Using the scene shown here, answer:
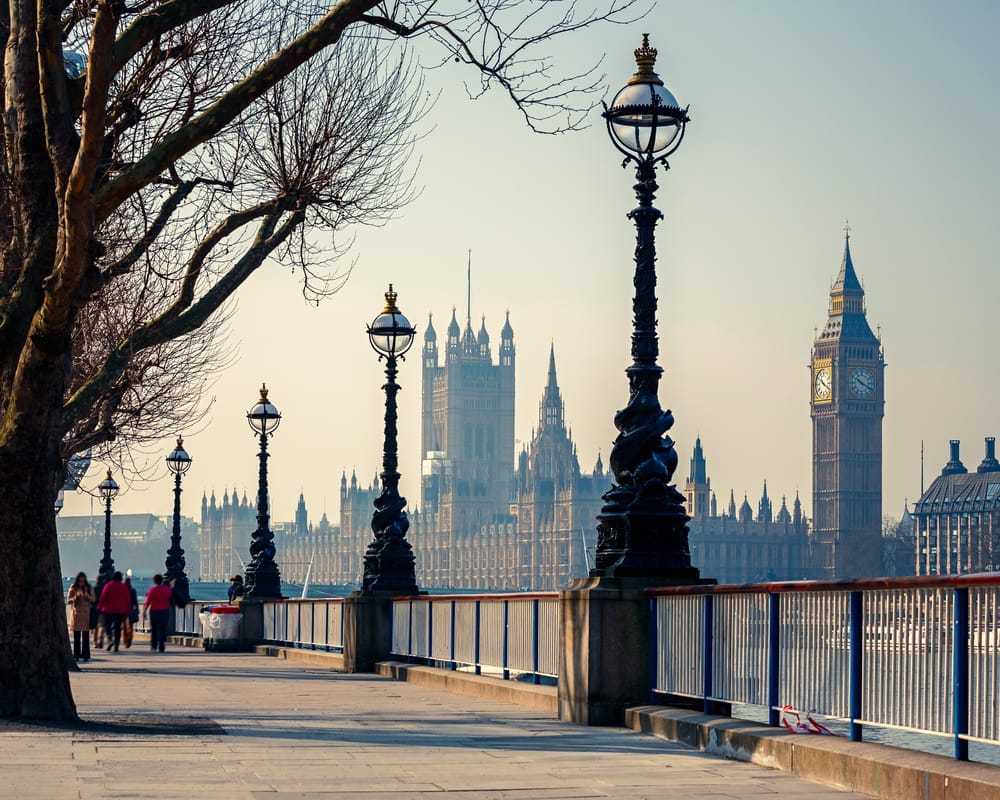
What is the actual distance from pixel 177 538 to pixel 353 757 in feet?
108

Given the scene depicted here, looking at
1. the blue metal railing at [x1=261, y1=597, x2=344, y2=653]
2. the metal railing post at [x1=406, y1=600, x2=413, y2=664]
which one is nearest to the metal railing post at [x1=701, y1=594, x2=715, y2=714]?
the metal railing post at [x1=406, y1=600, x2=413, y2=664]

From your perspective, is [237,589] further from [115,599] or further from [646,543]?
[646,543]

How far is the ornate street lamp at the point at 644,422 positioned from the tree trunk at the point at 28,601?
13.1 feet

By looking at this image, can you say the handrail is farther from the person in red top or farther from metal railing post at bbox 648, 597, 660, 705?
the person in red top

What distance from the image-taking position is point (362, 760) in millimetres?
10609

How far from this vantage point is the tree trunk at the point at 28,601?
41.1 ft

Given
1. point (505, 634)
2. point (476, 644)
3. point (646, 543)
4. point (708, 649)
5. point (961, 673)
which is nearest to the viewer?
point (961, 673)

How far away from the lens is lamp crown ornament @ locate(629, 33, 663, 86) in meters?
13.6

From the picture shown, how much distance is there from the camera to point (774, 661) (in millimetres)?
11031

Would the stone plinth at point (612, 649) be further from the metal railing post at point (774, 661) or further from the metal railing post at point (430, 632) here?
the metal railing post at point (430, 632)

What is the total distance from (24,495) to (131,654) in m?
20.6

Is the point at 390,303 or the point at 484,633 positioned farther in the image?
the point at 390,303

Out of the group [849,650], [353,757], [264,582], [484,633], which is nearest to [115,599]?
[264,582]

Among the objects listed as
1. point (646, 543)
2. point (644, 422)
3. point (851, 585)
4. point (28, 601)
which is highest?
point (644, 422)
